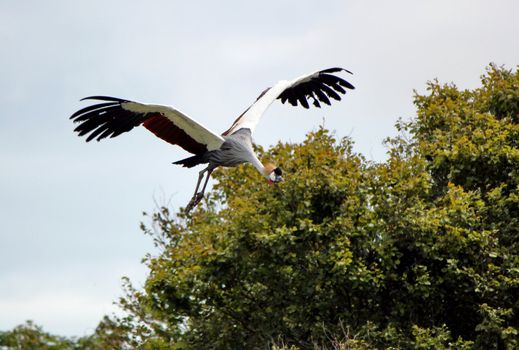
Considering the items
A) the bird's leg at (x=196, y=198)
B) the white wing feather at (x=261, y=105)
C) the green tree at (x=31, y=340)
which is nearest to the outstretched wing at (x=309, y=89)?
the white wing feather at (x=261, y=105)

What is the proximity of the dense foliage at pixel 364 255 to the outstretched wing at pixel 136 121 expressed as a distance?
2025 millimetres

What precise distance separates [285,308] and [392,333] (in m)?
1.94

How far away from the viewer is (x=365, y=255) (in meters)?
15.0

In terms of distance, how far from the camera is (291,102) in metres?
16.0

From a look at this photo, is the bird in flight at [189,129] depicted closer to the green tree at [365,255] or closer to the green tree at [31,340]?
the green tree at [365,255]

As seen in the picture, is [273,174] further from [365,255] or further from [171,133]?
[365,255]

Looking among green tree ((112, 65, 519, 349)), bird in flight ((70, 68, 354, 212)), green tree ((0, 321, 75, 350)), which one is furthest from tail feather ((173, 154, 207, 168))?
green tree ((0, 321, 75, 350))

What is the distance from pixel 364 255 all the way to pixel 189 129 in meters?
3.36

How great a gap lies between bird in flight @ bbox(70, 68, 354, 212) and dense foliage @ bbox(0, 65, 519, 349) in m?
1.24

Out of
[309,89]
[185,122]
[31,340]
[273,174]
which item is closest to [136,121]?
[185,122]

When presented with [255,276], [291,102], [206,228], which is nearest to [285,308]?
[255,276]

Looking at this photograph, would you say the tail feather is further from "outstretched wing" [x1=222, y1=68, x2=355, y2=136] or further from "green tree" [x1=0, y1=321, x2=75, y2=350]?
"green tree" [x1=0, y1=321, x2=75, y2=350]

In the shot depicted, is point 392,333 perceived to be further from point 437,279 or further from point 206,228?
point 206,228

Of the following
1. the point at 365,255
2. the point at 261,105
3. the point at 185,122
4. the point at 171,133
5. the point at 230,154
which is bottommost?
the point at 365,255
